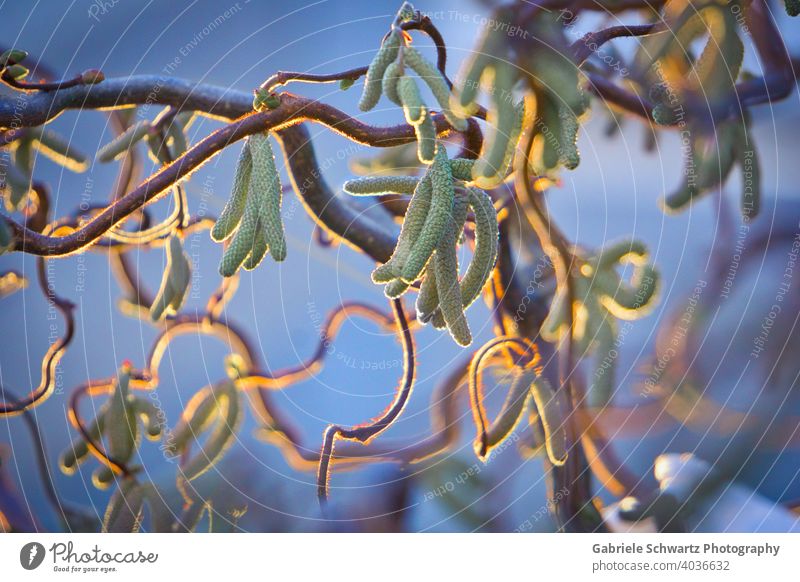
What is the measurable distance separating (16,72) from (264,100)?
38 cm

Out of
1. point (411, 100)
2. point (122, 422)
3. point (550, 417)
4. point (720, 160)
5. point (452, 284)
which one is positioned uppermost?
point (411, 100)

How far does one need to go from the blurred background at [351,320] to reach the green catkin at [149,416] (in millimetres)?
20

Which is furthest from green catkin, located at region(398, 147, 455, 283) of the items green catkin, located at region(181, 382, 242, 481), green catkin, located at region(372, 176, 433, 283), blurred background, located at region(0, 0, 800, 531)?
green catkin, located at region(181, 382, 242, 481)

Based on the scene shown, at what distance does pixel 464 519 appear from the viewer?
1.28m

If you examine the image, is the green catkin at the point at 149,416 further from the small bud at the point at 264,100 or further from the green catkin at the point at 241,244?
the small bud at the point at 264,100

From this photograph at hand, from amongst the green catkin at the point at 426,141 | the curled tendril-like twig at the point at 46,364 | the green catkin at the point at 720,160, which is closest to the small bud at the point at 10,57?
the curled tendril-like twig at the point at 46,364

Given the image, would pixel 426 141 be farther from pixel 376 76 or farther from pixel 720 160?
pixel 720 160

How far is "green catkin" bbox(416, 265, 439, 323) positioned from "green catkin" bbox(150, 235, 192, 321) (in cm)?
39

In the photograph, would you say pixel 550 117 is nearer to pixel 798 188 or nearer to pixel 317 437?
pixel 798 188

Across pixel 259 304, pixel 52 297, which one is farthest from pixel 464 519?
pixel 52 297

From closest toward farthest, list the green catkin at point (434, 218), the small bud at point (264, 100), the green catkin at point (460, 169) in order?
the green catkin at point (434, 218) < the green catkin at point (460, 169) < the small bud at point (264, 100)

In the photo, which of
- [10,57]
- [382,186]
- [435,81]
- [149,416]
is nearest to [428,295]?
[382,186]

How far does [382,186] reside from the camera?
43.1 inches

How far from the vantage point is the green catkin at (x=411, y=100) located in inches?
40.5
